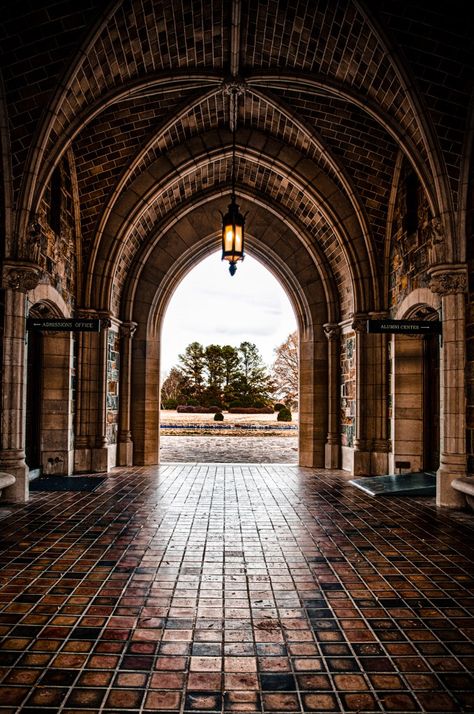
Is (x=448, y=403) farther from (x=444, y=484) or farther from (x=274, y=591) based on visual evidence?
(x=274, y=591)

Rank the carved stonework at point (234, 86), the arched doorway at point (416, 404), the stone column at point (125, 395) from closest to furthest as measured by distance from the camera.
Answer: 1. the carved stonework at point (234, 86)
2. the arched doorway at point (416, 404)
3. the stone column at point (125, 395)

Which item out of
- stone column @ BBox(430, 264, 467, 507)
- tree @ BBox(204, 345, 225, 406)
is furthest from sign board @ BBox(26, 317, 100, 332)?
tree @ BBox(204, 345, 225, 406)

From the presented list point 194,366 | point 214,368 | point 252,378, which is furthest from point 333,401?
point 194,366

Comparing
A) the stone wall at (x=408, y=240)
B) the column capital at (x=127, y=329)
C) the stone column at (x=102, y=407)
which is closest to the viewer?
the stone wall at (x=408, y=240)

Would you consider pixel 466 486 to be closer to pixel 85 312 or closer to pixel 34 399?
pixel 34 399

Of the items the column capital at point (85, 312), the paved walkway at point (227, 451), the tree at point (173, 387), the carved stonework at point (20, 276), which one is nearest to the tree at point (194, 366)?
the tree at point (173, 387)

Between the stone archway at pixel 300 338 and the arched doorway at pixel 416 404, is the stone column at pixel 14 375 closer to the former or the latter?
the stone archway at pixel 300 338

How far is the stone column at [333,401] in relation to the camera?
11211mm

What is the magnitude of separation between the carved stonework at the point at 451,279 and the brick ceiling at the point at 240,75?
3.58ft

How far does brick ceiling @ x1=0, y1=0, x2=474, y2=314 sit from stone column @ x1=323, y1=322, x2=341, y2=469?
259 cm

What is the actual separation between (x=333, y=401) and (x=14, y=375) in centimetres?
712

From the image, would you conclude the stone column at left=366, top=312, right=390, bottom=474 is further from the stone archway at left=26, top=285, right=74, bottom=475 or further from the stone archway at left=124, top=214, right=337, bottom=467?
the stone archway at left=26, top=285, right=74, bottom=475

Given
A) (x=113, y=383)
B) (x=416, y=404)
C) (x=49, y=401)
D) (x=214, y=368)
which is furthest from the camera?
(x=214, y=368)

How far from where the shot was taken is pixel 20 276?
704 centimetres
